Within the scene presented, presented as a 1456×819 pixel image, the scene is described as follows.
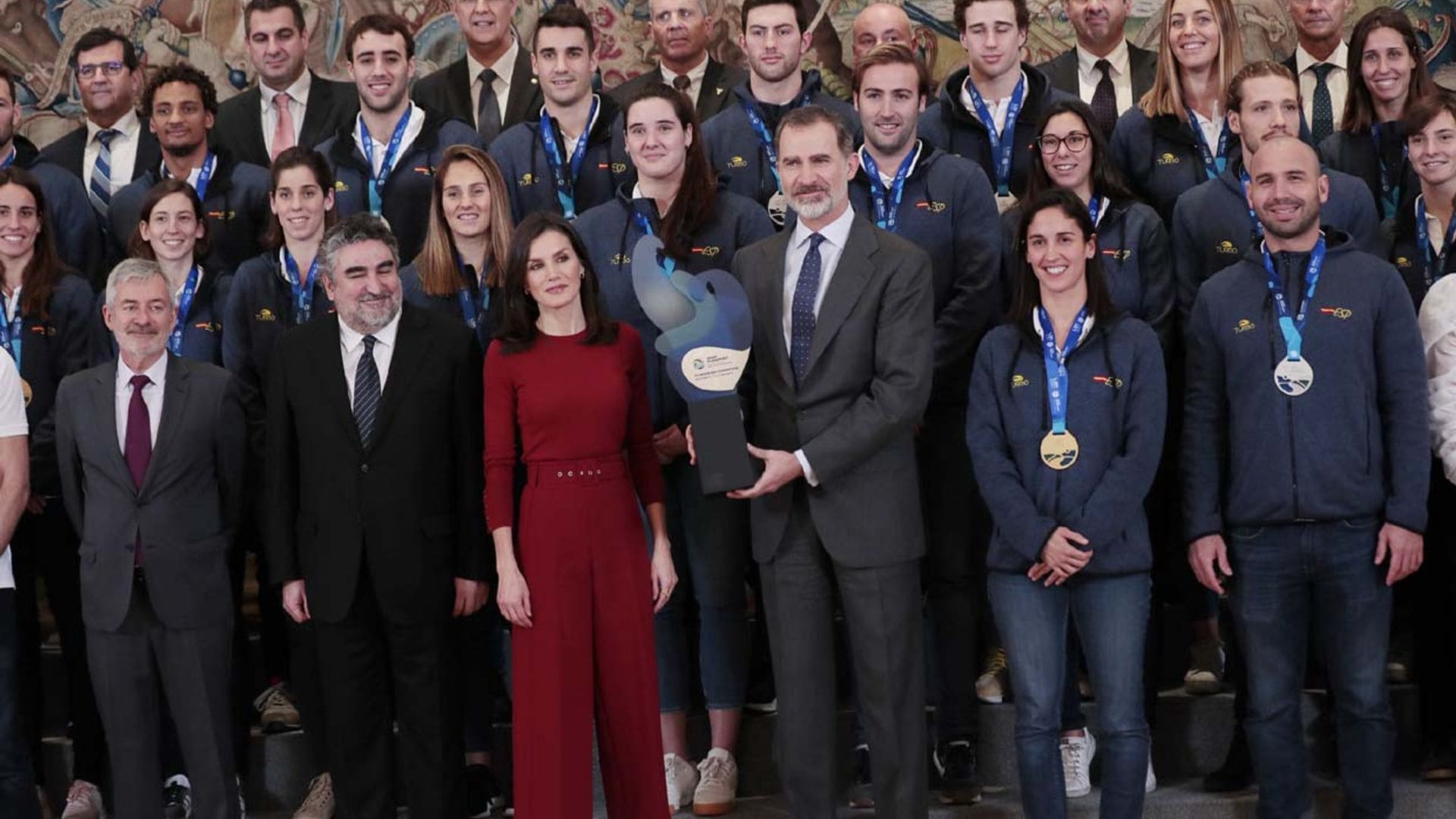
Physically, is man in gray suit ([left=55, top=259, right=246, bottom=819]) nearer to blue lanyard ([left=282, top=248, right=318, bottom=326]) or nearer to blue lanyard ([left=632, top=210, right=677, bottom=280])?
blue lanyard ([left=282, top=248, right=318, bottom=326])

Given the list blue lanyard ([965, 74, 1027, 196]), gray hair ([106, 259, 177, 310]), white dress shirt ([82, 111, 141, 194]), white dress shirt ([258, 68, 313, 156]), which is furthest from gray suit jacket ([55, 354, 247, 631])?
blue lanyard ([965, 74, 1027, 196])

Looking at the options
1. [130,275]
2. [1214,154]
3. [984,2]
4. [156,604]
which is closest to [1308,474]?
[1214,154]

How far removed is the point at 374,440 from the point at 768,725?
1.53 m

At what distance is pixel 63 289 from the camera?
6.09 m

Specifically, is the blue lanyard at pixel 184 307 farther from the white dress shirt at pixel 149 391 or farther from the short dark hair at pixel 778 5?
the short dark hair at pixel 778 5

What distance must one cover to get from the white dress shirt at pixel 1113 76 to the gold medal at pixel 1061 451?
232 cm

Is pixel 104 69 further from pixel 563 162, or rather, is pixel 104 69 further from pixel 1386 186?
pixel 1386 186

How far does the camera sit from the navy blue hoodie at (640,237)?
5.75 meters

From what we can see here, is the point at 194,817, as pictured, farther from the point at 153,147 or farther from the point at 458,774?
the point at 153,147

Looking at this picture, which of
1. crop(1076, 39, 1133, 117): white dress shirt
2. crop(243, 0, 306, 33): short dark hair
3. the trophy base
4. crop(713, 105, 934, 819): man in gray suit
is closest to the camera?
the trophy base

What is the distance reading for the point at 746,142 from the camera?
21.0 feet

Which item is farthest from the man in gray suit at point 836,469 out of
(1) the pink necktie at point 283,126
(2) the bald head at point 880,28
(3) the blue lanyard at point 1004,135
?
(1) the pink necktie at point 283,126

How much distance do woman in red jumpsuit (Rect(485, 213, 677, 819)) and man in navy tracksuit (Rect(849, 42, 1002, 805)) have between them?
37.3 inches

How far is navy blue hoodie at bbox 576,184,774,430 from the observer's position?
575cm
